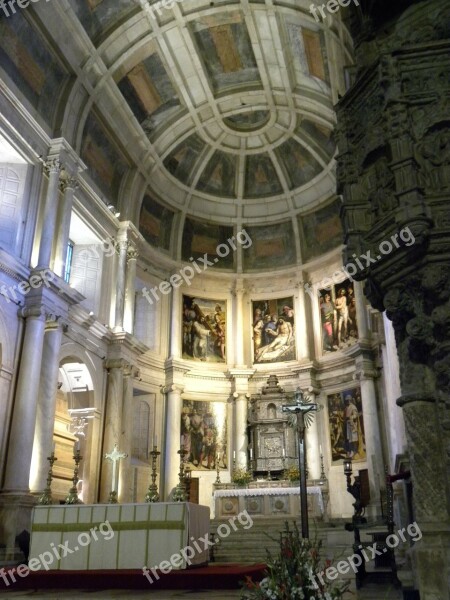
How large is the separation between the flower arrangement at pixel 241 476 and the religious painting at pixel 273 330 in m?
4.89

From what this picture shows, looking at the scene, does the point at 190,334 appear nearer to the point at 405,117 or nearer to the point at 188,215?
the point at 188,215

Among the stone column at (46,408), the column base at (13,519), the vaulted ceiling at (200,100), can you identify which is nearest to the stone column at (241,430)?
the vaulted ceiling at (200,100)

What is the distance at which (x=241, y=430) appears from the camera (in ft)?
70.0

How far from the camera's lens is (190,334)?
22797 millimetres

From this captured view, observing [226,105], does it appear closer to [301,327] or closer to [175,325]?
[175,325]

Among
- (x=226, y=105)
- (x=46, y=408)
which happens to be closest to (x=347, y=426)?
(x=46, y=408)

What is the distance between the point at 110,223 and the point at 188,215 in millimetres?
5120

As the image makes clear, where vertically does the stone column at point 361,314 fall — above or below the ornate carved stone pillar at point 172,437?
above

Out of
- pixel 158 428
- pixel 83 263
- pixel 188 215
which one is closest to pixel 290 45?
pixel 188 215

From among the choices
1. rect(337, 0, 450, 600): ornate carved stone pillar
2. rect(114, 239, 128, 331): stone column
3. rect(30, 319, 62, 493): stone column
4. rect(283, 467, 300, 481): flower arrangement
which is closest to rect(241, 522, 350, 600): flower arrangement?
rect(337, 0, 450, 600): ornate carved stone pillar

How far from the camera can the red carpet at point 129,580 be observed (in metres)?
7.48

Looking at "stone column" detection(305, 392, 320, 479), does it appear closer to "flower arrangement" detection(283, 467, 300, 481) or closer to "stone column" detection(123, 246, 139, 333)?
"flower arrangement" detection(283, 467, 300, 481)

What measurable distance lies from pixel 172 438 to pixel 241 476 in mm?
2980

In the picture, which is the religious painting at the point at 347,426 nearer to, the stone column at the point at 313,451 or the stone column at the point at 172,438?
the stone column at the point at 313,451
